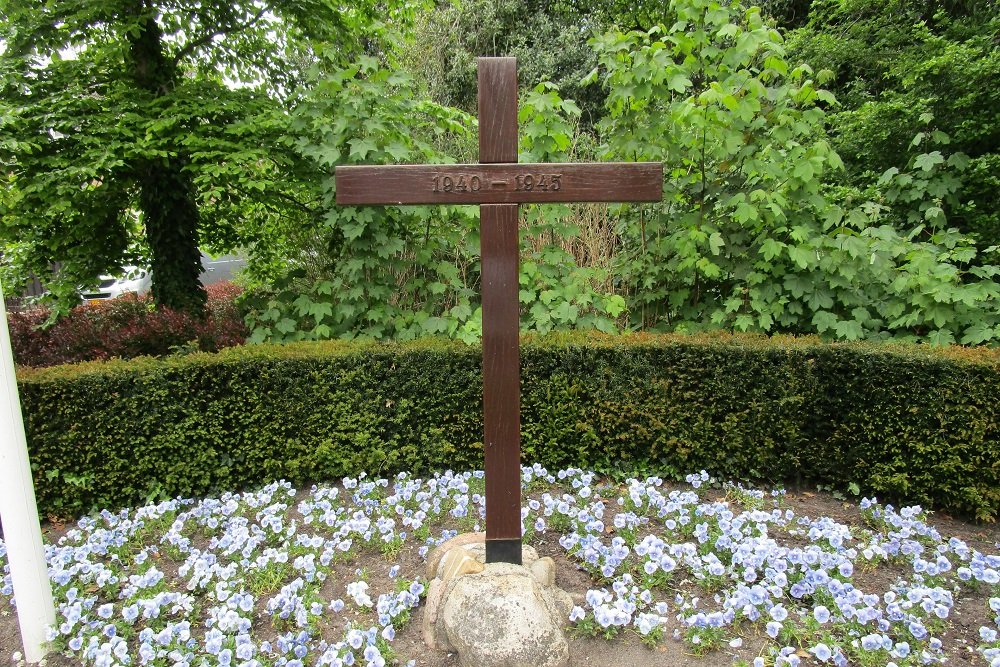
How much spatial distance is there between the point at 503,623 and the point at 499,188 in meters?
1.62

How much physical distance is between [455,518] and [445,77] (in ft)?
35.4

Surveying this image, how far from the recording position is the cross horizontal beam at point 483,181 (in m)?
2.35

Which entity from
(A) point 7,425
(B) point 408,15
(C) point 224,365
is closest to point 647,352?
(C) point 224,365

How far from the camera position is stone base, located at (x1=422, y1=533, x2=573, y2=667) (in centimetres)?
218

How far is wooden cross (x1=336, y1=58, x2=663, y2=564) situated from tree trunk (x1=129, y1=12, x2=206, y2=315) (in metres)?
3.45

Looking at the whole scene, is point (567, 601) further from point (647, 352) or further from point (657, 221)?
point (657, 221)

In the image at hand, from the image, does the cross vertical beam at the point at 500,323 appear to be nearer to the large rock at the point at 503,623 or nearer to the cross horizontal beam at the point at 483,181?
the cross horizontal beam at the point at 483,181

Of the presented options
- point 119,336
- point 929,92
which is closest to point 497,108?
point 119,336

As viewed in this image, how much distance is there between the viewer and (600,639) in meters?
2.37

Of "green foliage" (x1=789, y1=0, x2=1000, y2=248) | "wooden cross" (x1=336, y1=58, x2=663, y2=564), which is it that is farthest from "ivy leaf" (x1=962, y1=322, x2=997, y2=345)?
"wooden cross" (x1=336, y1=58, x2=663, y2=564)

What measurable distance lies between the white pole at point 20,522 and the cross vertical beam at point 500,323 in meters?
1.75

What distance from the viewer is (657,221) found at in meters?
4.58

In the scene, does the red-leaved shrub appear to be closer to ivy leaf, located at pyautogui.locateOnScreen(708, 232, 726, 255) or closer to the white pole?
the white pole

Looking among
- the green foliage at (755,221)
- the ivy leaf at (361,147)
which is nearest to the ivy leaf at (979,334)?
the green foliage at (755,221)
